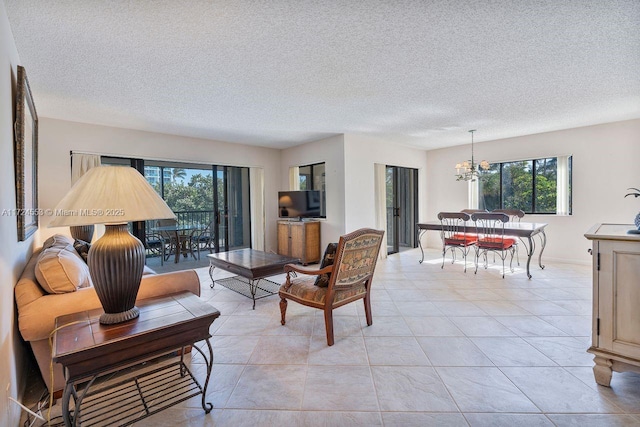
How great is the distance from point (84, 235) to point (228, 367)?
128 inches

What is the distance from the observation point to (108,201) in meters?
1.49

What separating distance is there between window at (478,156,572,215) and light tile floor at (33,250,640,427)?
250 centimetres

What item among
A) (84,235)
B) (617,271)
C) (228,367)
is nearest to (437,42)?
(617,271)

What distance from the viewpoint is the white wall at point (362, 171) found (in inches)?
207

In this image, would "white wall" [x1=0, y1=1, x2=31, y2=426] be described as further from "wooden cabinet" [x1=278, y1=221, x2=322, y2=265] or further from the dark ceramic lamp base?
"wooden cabinet" [x1=278, y1=221, x2=322, y2=265]

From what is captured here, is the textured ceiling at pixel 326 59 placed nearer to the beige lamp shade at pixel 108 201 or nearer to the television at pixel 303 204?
the beige lamp shade at pixel 108 201

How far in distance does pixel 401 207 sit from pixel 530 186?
253 cm

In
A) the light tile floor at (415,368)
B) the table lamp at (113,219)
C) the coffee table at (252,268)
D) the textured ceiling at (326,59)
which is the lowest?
the light tile floor at (415,368)

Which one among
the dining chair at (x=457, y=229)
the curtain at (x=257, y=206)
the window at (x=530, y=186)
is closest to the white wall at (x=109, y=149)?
the curtain at (x=257, y=206)

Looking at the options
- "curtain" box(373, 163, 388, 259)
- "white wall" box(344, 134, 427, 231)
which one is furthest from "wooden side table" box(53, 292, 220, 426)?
"curtain" box(373, 163, 388, 259)

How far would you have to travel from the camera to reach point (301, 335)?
2652 millimetres

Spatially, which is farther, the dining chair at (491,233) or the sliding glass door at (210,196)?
the sliding glass door at (210,196)

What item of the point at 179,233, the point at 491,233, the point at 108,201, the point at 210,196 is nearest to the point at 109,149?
the point at 210,196

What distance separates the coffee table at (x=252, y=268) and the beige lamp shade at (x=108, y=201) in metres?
1.86
